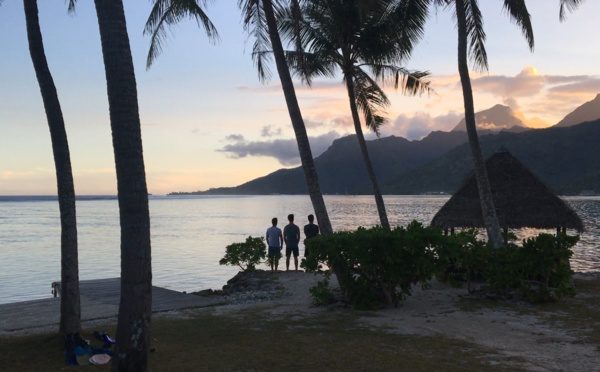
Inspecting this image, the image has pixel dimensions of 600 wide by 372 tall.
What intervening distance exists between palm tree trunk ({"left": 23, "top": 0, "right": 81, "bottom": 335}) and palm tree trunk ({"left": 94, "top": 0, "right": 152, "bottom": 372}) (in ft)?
9.15

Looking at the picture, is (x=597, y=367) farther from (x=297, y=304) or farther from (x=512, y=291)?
(x=297, y=304)

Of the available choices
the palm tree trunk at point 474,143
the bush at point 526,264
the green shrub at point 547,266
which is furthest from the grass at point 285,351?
the palm tree trunk at point 474,143

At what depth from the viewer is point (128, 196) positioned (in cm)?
506

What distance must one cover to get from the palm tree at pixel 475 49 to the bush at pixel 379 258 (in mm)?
3173

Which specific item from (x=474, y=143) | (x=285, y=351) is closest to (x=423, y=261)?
(x=285, y=351)

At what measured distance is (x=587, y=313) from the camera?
33.8ft

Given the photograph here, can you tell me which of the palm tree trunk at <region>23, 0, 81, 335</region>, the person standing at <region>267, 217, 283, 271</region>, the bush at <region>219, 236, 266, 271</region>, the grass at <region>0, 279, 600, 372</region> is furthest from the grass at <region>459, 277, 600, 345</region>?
the bush at <region>219, 236, 266, 271</region>

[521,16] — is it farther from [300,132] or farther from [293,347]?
[293,347]

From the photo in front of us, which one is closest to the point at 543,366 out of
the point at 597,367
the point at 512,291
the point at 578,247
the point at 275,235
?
the point at 597,367

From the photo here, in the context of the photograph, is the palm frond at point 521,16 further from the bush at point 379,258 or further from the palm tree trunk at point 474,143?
the bush at point 379,258

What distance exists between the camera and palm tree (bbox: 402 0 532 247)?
43.9 feet

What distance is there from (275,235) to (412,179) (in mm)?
186083

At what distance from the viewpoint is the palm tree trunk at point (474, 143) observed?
43.7ft

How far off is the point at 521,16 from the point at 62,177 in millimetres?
12205
